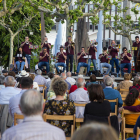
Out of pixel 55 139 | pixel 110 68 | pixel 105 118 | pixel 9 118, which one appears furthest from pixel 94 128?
pixel 110 68

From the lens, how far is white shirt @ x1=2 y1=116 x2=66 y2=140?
2039 mm

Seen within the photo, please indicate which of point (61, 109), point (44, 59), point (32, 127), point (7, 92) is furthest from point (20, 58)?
point (32, 127)

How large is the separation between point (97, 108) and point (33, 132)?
184 centimetres

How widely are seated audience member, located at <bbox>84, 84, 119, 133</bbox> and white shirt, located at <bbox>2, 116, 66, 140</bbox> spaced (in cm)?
151

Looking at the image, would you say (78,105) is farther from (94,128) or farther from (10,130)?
(94,128)

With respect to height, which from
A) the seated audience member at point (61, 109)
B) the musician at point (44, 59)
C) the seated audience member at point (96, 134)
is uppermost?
the musician at point (44, 59)

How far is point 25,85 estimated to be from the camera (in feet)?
14.6

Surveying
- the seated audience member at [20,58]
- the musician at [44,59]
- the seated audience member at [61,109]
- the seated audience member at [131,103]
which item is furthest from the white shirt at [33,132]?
the seated audience member at [20,58]

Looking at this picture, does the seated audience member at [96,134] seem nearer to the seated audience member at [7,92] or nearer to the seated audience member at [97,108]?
the seated audience member at [97,108]

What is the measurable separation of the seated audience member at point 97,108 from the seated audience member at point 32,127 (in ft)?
4.78

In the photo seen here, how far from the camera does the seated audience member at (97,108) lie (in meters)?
3.62

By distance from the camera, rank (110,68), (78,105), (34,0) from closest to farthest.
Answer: (78,105)
(110,68)
(34,0)

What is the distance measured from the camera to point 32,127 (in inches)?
82.2

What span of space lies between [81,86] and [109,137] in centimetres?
407
